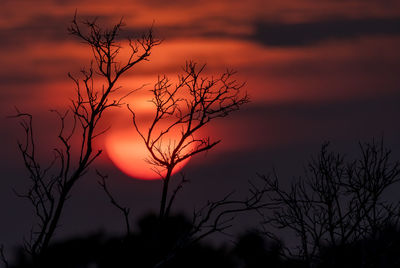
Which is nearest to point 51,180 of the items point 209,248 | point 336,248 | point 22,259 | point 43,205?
point 43,205

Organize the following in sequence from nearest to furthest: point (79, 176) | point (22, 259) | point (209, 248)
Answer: point (79, 176) < point (22, 259) < point (209, 248)

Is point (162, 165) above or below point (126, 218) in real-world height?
above

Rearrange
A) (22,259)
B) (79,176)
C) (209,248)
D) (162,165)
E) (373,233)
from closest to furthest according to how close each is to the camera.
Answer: (79,176), (162,165), (373,233), (22,259), (209,248)

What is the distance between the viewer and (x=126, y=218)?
16.3 metres

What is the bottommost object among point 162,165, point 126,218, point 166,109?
point 126,218

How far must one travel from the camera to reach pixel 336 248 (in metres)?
22.7

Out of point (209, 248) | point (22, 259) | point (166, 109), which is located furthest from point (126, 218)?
point (209, 248)

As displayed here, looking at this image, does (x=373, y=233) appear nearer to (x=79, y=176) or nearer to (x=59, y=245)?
(x=79, y=176)

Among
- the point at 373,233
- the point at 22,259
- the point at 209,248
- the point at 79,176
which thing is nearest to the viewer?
the point at 79,176

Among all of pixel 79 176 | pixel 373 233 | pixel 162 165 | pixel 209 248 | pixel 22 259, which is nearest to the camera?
pixel 79 176

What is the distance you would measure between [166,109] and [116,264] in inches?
1166

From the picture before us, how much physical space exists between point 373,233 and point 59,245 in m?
30.7

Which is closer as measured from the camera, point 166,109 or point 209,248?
point 166,109

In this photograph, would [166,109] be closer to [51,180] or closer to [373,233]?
[51,180]
